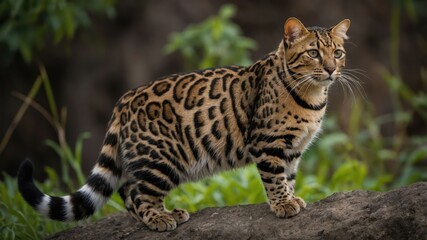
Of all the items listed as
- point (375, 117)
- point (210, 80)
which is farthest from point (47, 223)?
point (375, 117)

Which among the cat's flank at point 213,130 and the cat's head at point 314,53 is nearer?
the cat's head at point 314,53

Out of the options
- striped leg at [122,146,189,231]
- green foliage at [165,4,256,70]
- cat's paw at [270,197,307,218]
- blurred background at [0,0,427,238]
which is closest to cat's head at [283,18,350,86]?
cat's paw at [270,197,307,218]

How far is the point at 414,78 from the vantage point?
11.2 m

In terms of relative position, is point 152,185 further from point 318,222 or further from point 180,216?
point 318,222

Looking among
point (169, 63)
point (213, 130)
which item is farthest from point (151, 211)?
point (169, 63)

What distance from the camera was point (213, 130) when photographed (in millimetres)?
5223

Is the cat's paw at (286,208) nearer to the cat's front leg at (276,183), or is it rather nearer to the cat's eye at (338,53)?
the cat's front leg at (276,183)

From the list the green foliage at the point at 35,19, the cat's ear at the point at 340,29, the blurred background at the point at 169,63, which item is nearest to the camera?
the cat's ear at the point at 340,29

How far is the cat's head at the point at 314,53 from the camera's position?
477cm

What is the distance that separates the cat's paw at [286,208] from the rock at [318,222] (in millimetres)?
40

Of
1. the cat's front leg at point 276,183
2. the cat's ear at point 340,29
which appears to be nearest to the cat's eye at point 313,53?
the cat's ear at point 340,29

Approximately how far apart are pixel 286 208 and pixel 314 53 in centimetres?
110

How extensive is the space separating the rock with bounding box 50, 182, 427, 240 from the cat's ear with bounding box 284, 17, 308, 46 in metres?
1.18

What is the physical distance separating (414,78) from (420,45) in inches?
21.3
